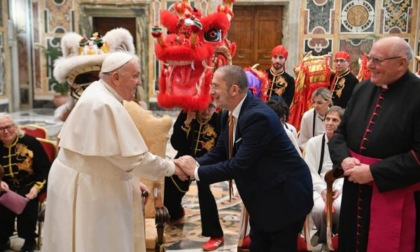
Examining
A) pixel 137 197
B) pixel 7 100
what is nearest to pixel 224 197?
pixel 137 197

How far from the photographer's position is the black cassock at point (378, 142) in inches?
102

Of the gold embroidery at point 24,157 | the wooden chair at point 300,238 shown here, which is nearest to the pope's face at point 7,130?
the gold embroidery at point 24,157

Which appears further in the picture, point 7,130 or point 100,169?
point 7,130

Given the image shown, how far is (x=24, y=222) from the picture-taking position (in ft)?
14.3

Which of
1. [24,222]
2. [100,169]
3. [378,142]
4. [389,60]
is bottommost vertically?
[24,222]

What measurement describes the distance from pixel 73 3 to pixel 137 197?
10657 millimetres

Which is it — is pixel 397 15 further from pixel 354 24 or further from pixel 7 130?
pixel 7 130

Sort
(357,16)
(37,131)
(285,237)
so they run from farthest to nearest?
(357,16) → (37,131) → (285,237)

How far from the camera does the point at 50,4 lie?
12773mm

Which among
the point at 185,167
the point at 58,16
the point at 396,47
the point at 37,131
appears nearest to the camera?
the point at 396,47

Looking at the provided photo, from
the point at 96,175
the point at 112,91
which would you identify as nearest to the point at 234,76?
the point at 112,91

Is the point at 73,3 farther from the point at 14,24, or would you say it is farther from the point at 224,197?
the point at 224,197

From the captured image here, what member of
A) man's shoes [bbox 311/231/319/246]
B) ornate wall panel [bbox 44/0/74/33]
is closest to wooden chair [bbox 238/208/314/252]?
man's shoes [bbox 311/231/319/246]

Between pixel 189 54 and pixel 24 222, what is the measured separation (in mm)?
2180
